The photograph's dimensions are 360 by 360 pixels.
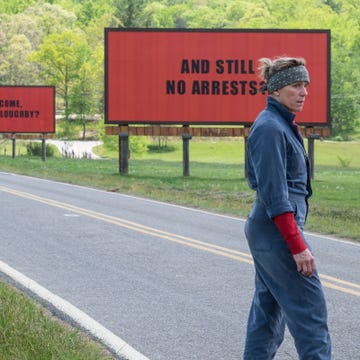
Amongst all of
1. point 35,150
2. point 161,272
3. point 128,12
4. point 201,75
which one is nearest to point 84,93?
point 128,12

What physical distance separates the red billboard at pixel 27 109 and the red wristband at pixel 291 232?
5571 cm

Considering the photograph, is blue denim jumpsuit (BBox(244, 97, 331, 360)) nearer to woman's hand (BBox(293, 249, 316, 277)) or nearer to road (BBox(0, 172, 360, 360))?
woman's hand (BBox(293, 249, 316, 277))

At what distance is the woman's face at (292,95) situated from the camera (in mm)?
5207

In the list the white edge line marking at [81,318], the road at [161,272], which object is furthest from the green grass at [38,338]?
the road at [161,272]

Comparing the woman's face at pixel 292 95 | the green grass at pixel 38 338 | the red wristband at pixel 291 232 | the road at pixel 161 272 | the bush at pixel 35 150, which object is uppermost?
the woman's face at pixel 292 95

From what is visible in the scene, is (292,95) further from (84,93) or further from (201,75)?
(84,93)

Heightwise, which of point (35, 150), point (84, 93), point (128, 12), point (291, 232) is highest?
point (128, 12)

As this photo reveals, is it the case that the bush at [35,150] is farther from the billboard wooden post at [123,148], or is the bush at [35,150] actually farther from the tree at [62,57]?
the billboard wooden post at [123,148]

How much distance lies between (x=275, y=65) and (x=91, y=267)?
680 centimetres

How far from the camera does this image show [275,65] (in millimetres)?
5203

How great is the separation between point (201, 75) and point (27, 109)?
2597 centimetres

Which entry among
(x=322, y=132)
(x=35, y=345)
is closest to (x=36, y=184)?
(x=322, y=132)

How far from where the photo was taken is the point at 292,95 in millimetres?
5219

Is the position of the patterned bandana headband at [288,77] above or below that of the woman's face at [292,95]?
above
